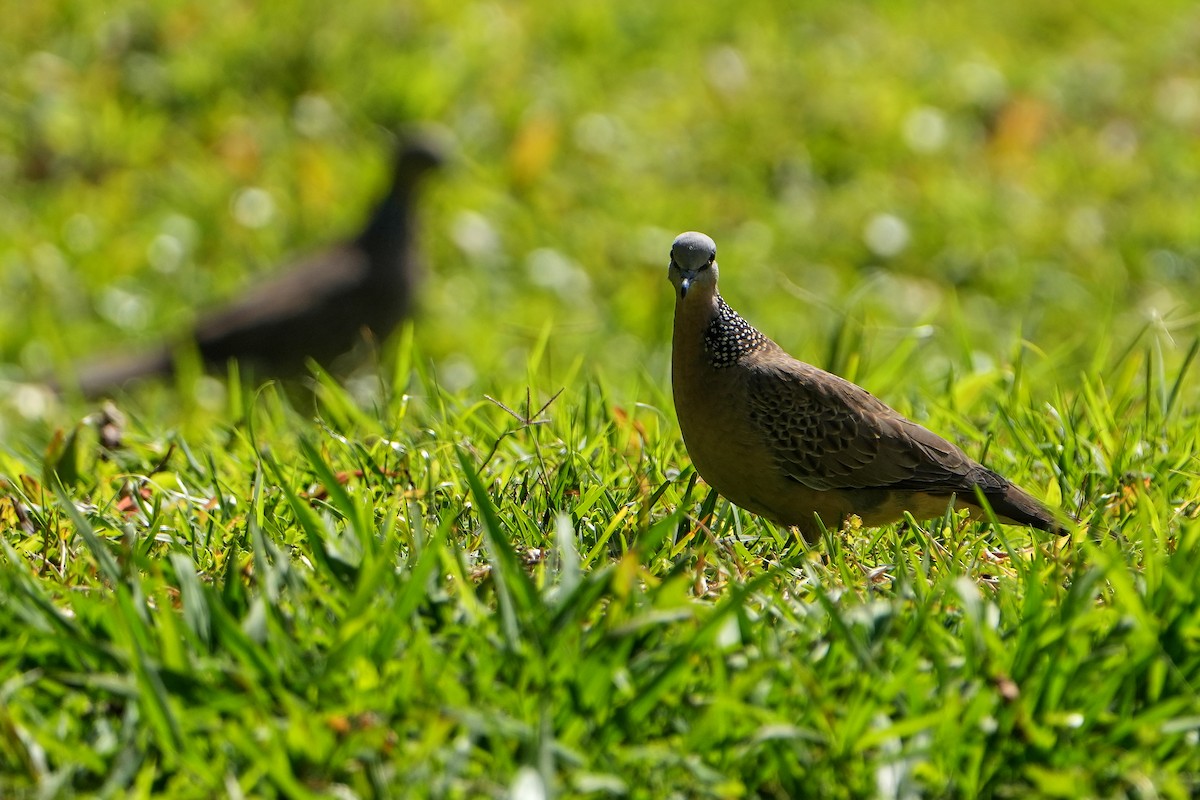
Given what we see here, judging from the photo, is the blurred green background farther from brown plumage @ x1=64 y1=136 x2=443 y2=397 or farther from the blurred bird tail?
brown plumage @ x1=64 y1=136 x2=443 y2=397

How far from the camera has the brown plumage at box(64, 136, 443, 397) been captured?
7.92 metres

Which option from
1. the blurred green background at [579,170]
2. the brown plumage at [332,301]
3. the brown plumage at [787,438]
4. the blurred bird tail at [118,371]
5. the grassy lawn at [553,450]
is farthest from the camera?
the blurred green background at [579,170]

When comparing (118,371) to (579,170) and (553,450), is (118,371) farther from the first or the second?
Result: (553,450)

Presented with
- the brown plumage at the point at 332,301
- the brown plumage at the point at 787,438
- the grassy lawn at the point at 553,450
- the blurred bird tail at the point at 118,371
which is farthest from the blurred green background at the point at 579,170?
the brown plumage at the point at 787,438

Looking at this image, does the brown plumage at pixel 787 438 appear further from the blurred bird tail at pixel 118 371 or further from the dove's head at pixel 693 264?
the blurred bird tail at pixel 118 371

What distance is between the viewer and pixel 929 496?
3.66m

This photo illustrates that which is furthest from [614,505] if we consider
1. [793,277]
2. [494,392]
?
[793,277]

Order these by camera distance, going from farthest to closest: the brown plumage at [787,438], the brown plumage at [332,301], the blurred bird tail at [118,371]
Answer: the brown plumage at [332,301], the blurred bird tail at [118,371], the brown plumage at [787,438]

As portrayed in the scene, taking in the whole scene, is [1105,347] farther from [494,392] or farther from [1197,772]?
[1197,772]

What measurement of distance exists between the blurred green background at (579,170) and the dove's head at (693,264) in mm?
3779

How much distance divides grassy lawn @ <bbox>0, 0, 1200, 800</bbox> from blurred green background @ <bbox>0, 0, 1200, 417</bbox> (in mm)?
31

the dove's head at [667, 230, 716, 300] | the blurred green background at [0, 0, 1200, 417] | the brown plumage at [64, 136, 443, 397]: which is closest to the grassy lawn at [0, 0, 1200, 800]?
the blurred green background at [0, 0, 1200, 417]

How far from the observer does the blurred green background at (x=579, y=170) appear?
27.5ft

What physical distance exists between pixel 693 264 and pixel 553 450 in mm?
621
